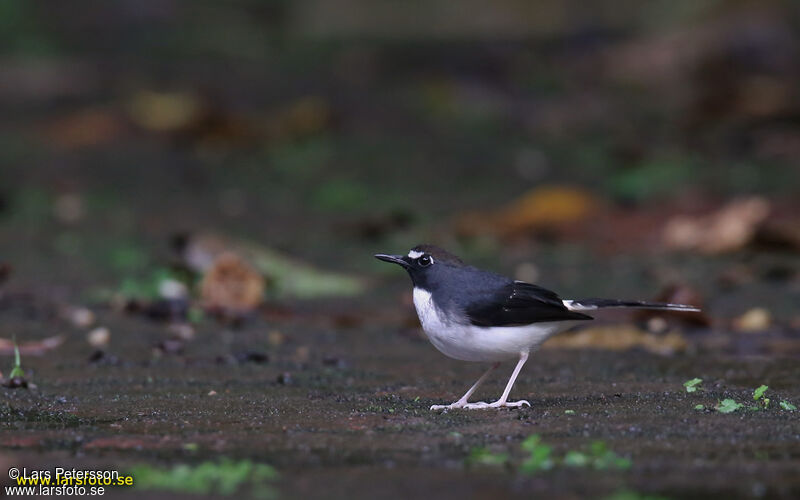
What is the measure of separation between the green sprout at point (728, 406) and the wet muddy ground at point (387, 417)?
6 cm

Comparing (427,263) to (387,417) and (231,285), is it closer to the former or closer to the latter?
(387,417)

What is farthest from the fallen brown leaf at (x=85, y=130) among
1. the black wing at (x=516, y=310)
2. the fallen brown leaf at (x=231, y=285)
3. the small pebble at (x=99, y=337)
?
the black wing at (x=516, y=310)

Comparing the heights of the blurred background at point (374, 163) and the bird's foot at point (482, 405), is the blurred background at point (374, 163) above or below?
above

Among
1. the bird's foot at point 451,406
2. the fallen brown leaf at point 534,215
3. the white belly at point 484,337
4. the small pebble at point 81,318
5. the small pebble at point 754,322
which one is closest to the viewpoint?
the bird's foot at point 451,406

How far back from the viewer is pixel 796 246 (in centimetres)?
1012

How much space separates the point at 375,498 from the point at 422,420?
4.68 ft

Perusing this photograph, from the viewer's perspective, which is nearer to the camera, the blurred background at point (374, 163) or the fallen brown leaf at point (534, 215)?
the blurred background at point (374, 163)

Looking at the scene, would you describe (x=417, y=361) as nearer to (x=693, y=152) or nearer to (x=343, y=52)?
(x=693, y=152)

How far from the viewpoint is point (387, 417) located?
5.04 meters

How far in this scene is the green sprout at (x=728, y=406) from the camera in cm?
498

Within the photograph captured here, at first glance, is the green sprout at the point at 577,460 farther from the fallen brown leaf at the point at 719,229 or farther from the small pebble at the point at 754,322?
the fallen brown leaf at the point at 719,229

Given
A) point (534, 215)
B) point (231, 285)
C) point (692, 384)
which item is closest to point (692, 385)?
point (692, 384)

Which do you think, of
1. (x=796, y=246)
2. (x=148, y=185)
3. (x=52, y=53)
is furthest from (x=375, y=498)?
(x=52, y=53)

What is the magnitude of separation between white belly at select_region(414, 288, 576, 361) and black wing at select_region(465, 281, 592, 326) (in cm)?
4
